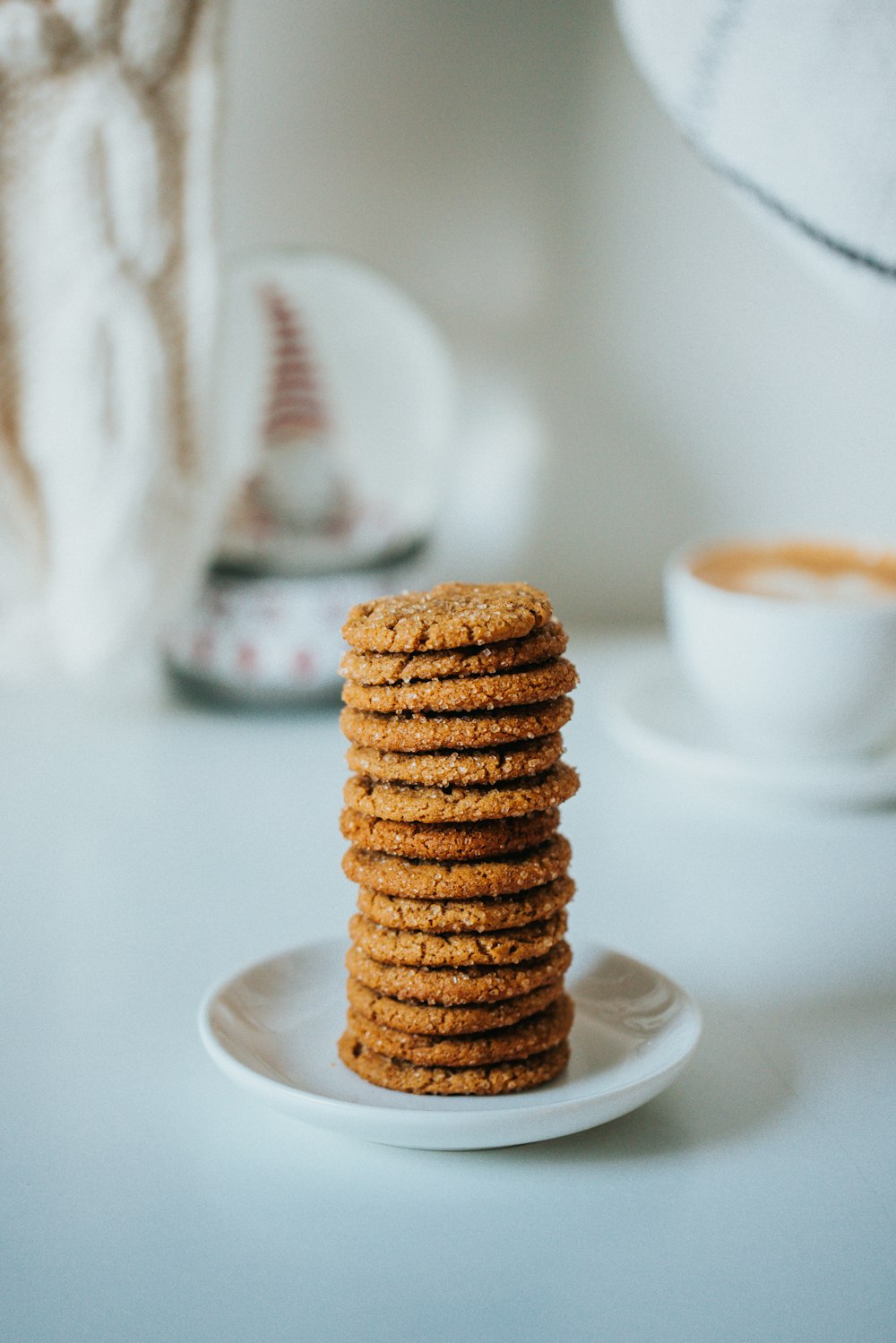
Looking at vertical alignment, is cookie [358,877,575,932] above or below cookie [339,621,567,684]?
below

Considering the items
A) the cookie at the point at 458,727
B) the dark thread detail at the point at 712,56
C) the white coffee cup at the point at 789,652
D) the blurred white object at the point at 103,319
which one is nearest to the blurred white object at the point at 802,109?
the dark thread detail at the point at 712,56

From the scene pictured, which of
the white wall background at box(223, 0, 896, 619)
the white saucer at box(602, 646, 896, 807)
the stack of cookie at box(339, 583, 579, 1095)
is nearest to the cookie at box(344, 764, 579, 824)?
the stack of cookie at box(339, 583, 579, 1095)

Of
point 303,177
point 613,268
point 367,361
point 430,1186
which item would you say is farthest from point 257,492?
point 430,1186

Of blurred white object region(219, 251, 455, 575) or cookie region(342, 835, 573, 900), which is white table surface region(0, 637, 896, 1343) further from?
blurred white object region(219, 251, 455, 575)

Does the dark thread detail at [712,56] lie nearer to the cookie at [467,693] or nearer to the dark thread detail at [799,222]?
the dark thread detail at [799,222]

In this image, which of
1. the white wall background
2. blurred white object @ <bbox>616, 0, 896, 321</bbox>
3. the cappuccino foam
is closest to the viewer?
blurred white object @ <bbox>616, 0, 896, 321</bbox>

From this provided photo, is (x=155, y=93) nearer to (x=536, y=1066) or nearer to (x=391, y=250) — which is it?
(x=391, y=250)

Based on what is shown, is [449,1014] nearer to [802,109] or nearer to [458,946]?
[458,946]

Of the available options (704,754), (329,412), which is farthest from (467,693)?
(329,412)
